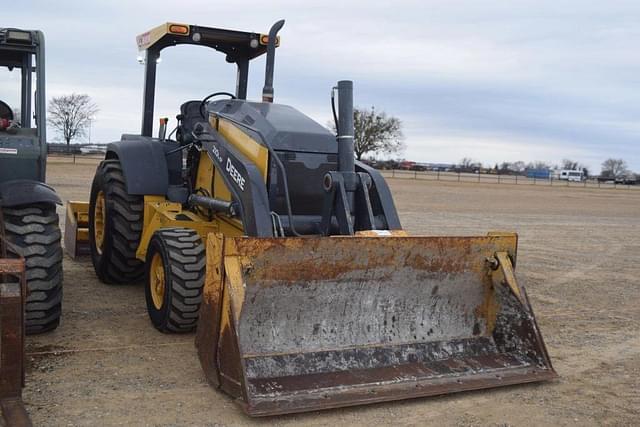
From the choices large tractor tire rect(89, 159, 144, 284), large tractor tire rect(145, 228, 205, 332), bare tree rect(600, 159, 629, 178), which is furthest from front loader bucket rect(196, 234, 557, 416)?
bare tree rect(600, 159, 629, 178)

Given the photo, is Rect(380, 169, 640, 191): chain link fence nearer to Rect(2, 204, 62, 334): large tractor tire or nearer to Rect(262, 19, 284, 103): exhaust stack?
Rect(262, 19, 284, 103): exhaust stack

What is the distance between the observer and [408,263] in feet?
16.4

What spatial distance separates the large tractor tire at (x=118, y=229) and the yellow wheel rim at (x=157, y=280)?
4.24 feet

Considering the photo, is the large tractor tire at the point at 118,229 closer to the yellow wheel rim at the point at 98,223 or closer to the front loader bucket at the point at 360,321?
the yellow wheel rim at the point at 98,223

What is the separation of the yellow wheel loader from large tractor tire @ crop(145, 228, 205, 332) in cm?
1

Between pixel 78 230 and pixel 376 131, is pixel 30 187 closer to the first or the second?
pixel 78 230

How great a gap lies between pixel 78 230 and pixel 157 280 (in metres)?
3.54

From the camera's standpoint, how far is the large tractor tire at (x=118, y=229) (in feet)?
23.5

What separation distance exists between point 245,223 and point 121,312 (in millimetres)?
1849

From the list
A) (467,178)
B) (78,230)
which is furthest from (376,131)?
(78,230)

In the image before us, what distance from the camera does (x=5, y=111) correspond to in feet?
20.0

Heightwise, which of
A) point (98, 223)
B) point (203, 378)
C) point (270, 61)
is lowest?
point (203, 378)

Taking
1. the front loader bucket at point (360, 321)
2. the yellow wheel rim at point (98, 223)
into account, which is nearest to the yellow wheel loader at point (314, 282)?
the front loader bucket at point (360, 321)

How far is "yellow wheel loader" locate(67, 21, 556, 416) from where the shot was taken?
4445 millimetres
